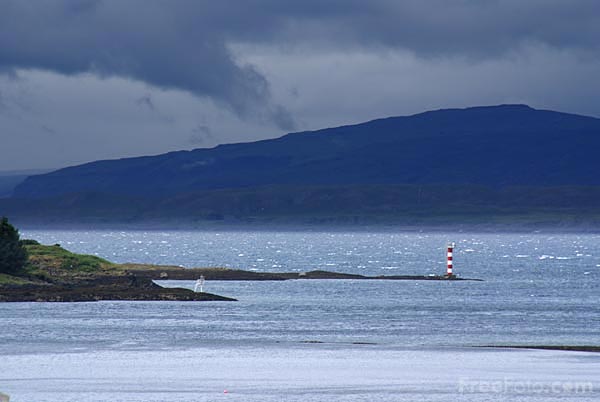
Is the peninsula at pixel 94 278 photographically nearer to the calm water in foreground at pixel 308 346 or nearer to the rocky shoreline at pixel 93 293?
the rocky shoreline at pixel 93 293

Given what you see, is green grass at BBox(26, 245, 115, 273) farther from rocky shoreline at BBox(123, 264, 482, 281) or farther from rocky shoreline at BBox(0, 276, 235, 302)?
rocky shoreline at BBox(0, 276, 235, 302)

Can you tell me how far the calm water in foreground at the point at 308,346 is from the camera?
41.4m

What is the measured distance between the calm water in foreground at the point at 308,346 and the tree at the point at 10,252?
35.5 ft

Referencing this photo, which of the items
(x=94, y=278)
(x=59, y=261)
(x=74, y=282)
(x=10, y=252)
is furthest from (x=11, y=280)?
(x=59, y=261)

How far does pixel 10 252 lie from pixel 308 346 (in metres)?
39.1

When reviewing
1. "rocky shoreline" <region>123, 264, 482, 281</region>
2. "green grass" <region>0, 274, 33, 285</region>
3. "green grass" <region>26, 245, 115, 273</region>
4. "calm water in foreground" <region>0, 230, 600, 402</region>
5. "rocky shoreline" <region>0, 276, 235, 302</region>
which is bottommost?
"calm water in foreground" <region>0, 230, 600, 402</region>

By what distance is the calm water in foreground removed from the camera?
41375 mm

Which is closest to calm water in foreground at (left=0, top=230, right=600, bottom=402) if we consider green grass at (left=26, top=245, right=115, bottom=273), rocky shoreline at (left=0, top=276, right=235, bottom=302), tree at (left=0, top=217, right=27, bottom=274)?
rocky shoreline at (left=0, top=276, right=235, bottom=302)

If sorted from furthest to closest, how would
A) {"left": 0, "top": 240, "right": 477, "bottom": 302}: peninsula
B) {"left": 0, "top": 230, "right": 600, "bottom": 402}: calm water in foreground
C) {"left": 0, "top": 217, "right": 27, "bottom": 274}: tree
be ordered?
1. {"left": 0, "top": 217, "right": 27, "bottom": 274}: tree
2. {"left": 0, "top": 240, "right": 477, "bottom": 302}: peninsula
3. {"left": 0, "top": 230, "right": 600, "bottom": 402}: calm water in foreground

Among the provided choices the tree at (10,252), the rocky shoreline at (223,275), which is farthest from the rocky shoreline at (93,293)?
the rocky shoreline at (223,275)

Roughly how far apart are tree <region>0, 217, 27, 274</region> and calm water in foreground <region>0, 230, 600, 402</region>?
35.5 ft

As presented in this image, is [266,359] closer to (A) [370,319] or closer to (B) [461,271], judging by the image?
(A) [370,319]

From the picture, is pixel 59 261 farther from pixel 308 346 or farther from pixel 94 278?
pixel 308 346

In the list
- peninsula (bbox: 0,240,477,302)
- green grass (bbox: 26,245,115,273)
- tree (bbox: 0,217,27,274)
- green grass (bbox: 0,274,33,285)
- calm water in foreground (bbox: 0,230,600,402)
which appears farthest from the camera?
green grass (bbox: 26,245,115,273)
